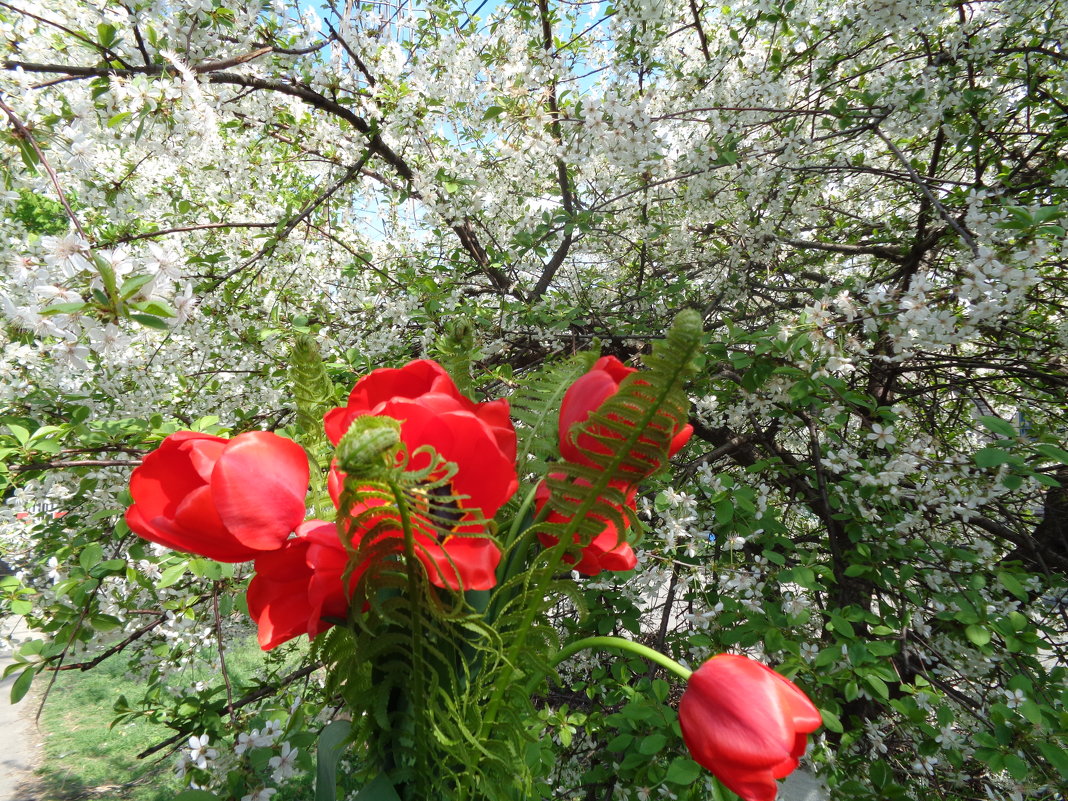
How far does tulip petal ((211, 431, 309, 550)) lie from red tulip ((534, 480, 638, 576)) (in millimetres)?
202

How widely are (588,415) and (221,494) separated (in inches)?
10.7

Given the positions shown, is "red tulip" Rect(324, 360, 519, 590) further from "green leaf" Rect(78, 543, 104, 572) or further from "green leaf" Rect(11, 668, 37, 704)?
"green leaf" Rect(11, 668, 37, 704)

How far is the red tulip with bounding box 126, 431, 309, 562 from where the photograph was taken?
372 mm

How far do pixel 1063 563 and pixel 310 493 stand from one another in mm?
2654

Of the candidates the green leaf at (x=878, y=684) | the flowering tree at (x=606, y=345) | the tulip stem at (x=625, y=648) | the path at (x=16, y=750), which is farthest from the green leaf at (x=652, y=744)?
the path at (x=16, y=750)

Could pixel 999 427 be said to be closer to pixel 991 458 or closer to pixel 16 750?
pixel 991 458

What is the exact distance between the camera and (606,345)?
7.96 feet

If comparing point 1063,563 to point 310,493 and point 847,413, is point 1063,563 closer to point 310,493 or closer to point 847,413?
point 847,413

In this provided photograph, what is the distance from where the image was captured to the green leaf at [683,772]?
40.0 inches

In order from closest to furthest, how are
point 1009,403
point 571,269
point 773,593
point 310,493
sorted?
1. point 310,493
2. point 773,593
3. point 1009,403
4. point 571,269

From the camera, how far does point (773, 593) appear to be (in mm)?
1603

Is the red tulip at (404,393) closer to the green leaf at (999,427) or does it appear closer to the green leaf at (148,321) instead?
the green leaf at (148,321)

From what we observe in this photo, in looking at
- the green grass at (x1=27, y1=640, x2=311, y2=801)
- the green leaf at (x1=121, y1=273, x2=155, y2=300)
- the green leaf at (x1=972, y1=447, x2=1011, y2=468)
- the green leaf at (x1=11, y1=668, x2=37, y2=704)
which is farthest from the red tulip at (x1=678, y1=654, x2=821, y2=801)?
the green grass at (x1=27, y1=640, x2=311, y2=801)

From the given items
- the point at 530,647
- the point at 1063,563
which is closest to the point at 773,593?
the point at 1063,563
